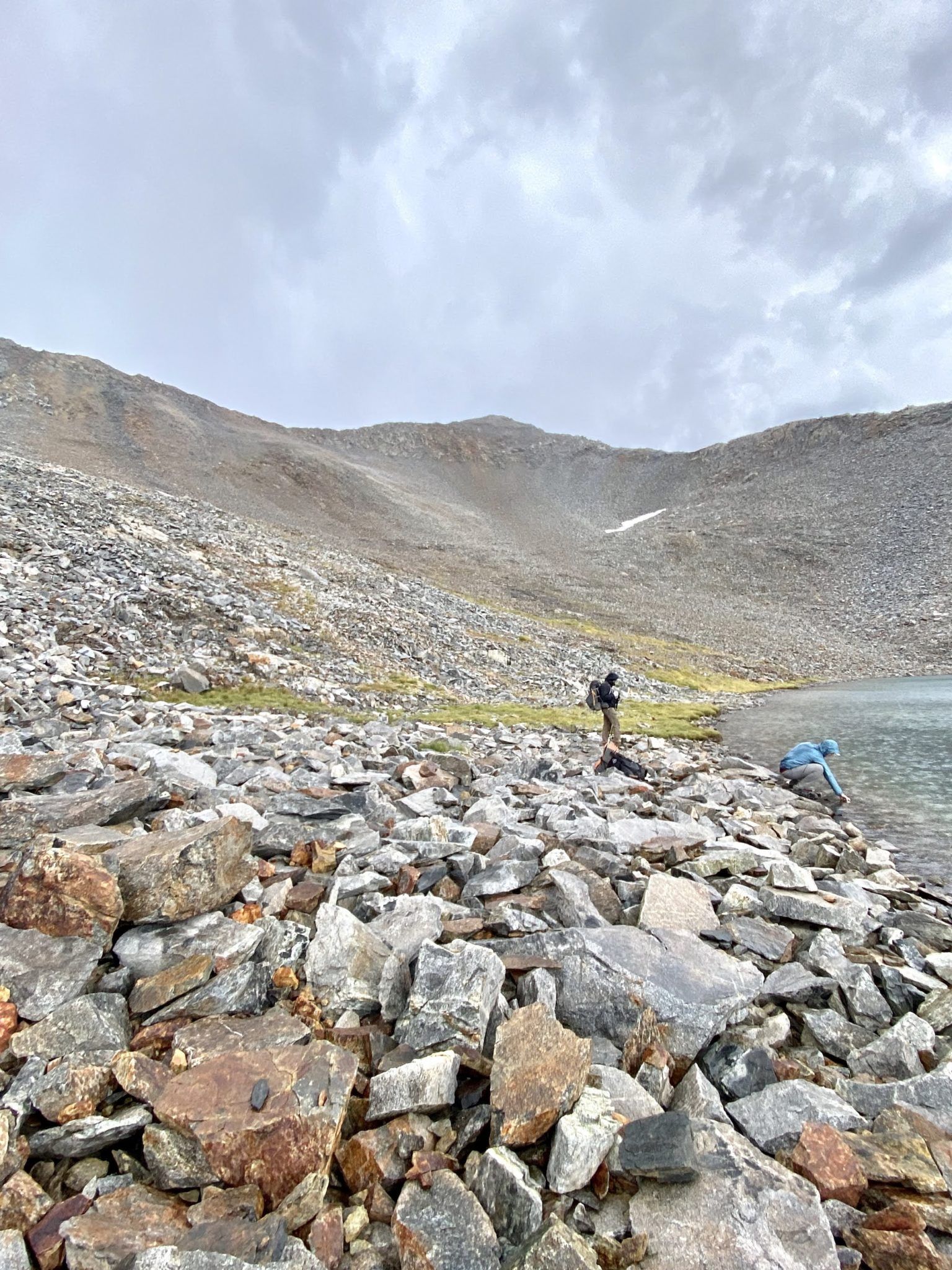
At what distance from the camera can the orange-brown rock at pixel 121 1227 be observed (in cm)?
255

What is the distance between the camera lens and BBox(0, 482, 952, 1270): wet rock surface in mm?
2881

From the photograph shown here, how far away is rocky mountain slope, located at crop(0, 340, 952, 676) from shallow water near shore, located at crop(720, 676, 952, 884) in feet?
64.5

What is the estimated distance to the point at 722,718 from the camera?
31094mm

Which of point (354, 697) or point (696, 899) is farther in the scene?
point (354, 697)

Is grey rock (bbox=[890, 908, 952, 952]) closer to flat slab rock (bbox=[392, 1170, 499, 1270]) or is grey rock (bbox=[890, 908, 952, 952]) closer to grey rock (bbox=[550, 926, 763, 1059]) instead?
grey rock (bbox=[550, 926, 763, 1059])

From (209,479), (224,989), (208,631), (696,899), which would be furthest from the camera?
(209,479)

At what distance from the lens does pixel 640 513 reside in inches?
5123

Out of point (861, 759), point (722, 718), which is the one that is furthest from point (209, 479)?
point (861, 759)

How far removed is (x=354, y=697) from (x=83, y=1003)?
51.6 feet

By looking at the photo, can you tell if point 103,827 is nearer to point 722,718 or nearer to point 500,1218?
point 500,1218

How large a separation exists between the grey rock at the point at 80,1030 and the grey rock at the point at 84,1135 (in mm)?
437

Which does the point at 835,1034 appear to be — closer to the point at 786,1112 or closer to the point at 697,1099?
the point at 786,1112

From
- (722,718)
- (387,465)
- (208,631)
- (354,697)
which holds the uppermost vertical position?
(387,465)

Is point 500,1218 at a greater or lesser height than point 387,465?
lesser
